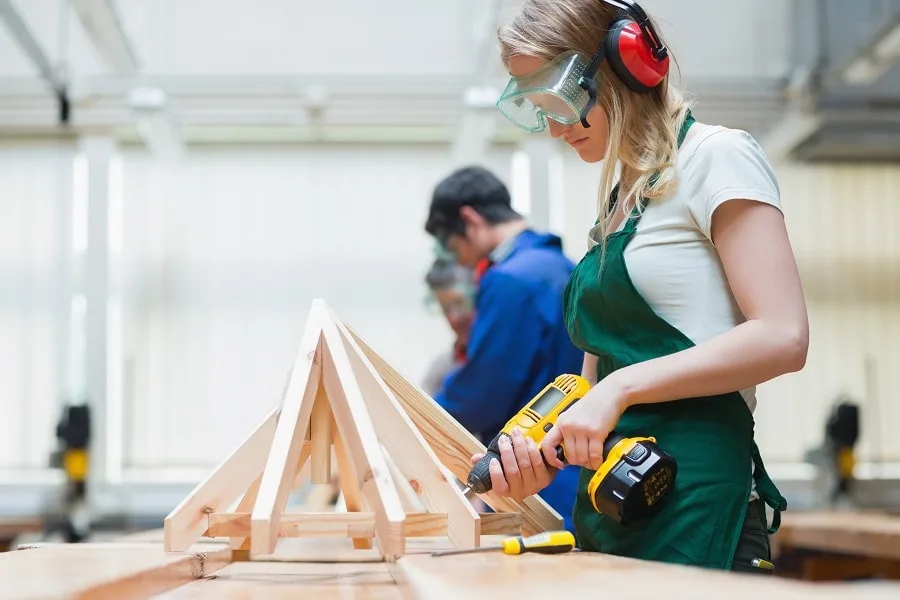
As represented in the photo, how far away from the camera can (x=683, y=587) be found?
0.72 metres

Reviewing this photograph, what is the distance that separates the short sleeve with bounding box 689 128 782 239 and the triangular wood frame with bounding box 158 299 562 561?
1.54 ft

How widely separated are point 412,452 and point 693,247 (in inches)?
18.1

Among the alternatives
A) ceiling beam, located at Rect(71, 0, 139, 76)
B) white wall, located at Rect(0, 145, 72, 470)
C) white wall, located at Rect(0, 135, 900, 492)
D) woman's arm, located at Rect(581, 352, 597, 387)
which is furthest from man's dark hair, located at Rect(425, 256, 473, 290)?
white wall, located at Rect(0, 145, 72, 470)

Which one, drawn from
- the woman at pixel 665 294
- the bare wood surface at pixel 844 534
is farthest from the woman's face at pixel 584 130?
the bare wood surface at pixel 844 534

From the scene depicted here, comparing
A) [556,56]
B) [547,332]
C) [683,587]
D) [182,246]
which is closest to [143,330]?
[182,246]

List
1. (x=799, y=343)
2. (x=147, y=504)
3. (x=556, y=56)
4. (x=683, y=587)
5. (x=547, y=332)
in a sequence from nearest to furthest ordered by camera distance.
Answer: (x=683, y=587) < (x=799, y=343) < (x=556, y=56) < (x=547, y=332) < (x=147, y=504)

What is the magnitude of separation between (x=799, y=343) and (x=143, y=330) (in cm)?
569

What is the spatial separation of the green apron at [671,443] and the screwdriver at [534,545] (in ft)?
0.24

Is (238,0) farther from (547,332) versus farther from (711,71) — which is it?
(547,332)

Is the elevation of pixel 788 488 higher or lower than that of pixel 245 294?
lower

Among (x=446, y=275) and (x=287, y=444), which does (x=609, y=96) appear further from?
(x=446, y=275)

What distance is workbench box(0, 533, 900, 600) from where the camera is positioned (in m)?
0.71

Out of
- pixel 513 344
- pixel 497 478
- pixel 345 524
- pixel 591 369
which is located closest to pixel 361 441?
pixel 345 524

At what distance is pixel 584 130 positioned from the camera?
55.9 inches
